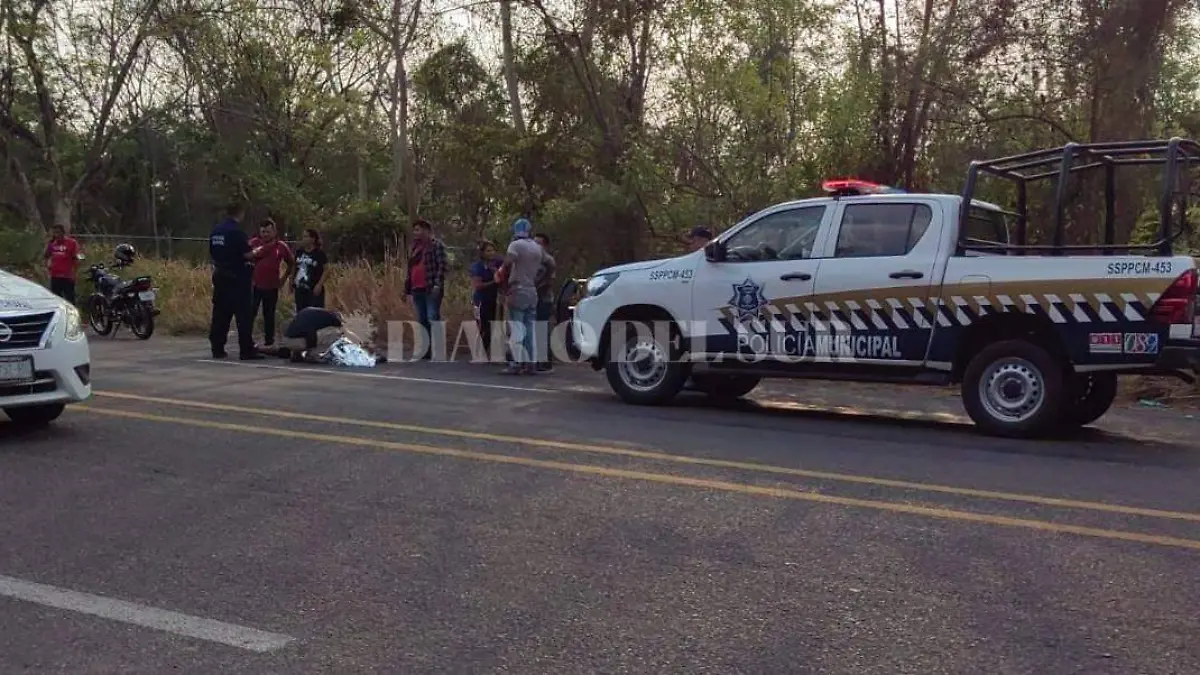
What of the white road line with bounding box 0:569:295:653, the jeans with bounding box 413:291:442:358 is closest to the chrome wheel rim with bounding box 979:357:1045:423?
the white road line with bounding box 0:569:295:653

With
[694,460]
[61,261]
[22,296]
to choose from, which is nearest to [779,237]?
[694,460]

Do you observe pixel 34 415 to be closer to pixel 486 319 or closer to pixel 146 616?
pixel 146 616

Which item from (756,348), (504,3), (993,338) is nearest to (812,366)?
(756,348)

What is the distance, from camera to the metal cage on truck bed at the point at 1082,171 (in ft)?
27.3

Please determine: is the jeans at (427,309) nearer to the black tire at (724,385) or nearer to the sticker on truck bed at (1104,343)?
the black tire at (724,385)

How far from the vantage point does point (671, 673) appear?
3809 millimetres

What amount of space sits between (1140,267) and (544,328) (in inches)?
284

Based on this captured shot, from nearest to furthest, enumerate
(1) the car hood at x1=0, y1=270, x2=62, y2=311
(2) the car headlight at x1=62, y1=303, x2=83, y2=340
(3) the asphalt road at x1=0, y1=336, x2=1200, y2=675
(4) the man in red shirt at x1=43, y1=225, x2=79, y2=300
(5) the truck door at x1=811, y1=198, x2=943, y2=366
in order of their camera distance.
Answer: (3) the asphalt road at x1=0, y1=336, x2=1200, y2=675 < (1) the car hood at x1=0, y1=270, x2=62, y2=311 < (2) the car headlight at x1=62, y1=303, x2=83, y2=340 < (5) the truck door at x1=811, y1=198, x2=943, y2=366 < (4) the man in red shirt at x1=43, y1=225, x2=79, y2=300

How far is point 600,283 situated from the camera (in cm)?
1072

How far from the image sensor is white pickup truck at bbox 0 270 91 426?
762 cm

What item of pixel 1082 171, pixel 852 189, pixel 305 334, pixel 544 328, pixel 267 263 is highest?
pixel 1082 171

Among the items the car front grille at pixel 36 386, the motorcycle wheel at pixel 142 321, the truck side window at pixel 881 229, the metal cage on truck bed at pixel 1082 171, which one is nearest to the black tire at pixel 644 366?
the truck side window at pixel 881 229

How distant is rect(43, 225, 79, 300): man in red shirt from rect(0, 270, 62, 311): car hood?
371 inches

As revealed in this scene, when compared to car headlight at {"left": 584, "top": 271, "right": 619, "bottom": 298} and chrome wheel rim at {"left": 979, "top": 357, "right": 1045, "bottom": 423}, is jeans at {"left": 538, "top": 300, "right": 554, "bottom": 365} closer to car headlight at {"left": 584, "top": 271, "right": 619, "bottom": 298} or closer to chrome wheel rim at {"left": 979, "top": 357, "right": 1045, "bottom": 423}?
car headlight at {"left": 584, "top": 271, "right": 619, "bottom": 298}
